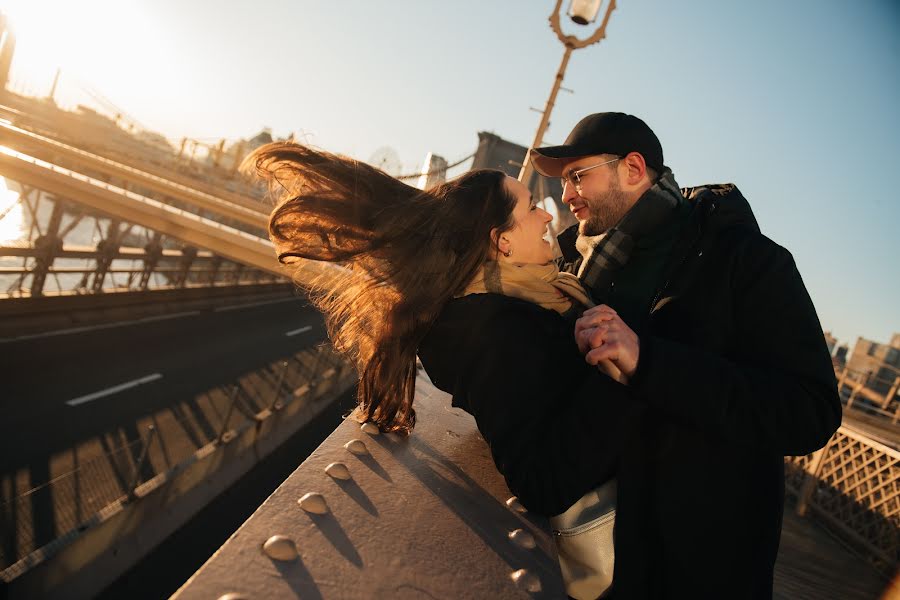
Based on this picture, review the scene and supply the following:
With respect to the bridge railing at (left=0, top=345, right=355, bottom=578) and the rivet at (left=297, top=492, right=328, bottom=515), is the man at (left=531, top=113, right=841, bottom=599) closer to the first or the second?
the rivet at (left=297, top=492, right=328, bottom=515)

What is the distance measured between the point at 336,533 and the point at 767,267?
166 cm

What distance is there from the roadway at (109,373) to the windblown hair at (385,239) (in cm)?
884

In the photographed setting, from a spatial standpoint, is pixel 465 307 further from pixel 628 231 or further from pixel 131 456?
pixel 131 456

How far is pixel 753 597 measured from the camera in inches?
71.1

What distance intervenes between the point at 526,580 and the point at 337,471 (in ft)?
1.95

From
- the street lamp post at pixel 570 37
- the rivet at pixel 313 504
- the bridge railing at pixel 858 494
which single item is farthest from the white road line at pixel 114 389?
the bridge railing at pixel 858 494

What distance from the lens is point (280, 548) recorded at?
1.10 m

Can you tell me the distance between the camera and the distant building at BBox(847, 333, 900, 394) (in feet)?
110

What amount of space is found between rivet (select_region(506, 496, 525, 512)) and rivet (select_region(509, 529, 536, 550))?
21 cm

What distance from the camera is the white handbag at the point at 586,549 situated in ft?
5.69

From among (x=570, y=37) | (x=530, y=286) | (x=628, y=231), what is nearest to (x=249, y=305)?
(x=570, y=37)

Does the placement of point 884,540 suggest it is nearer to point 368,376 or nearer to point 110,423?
point 368,376

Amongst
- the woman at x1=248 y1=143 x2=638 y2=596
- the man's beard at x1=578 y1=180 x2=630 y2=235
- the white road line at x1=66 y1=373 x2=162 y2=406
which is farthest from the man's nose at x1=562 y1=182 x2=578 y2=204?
the white road line at x1=66 y1=373 x2=162 y2=406

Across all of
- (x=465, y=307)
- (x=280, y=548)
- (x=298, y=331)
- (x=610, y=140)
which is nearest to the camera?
(x=280, y=548)
